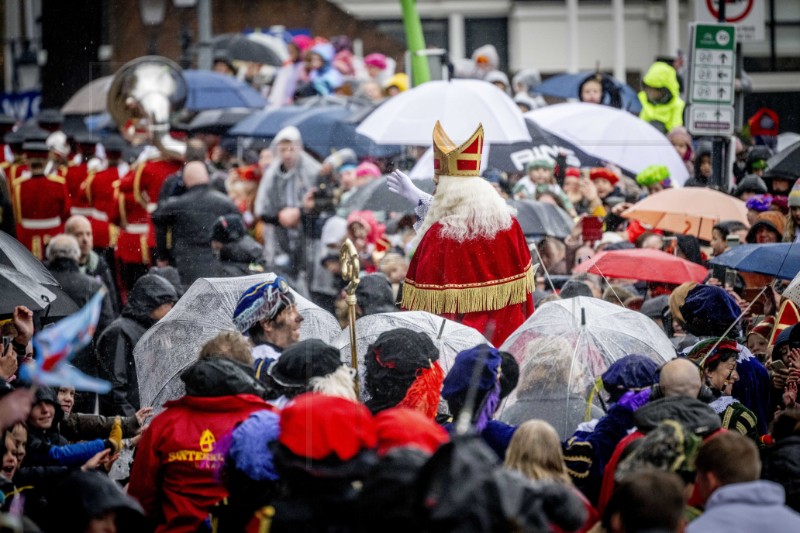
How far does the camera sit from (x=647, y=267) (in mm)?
9109

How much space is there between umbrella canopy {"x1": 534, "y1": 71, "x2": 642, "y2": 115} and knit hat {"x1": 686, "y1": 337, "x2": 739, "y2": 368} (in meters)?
10.3

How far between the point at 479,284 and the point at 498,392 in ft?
7.81

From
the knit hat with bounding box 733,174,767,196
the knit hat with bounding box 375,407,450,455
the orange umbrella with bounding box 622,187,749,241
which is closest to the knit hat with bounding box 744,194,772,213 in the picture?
the orange umbrella with bounding box 622,187,749,241

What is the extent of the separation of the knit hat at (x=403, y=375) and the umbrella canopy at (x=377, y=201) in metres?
6.78

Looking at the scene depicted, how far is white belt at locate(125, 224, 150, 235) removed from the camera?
44.6 feet

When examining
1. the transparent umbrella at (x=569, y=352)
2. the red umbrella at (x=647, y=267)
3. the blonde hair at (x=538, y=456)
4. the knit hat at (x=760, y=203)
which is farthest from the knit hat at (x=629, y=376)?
the knit hat at (x=760, y=203)

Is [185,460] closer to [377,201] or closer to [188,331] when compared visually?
[188,331]

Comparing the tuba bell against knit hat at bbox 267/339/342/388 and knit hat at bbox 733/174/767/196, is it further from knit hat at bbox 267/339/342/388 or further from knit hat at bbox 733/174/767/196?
knit hat at bbox 267/339/342/388

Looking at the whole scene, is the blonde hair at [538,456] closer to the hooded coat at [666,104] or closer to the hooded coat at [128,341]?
the hooded coat at [128,341]

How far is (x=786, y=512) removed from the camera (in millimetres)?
4230

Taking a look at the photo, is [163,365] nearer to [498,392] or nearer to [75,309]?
[75,309]

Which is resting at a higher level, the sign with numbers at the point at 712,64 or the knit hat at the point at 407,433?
the sign with numbers at the point at 712,64

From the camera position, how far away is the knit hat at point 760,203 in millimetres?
10617

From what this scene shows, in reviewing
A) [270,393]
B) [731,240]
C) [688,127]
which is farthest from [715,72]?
[270,393]
